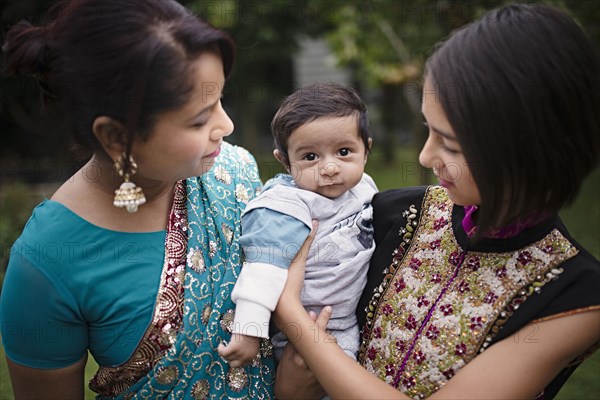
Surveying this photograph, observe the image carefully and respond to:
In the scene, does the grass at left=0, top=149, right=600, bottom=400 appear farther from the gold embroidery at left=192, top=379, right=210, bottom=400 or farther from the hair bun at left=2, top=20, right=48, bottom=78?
the hair bun at left=2, top=20, right=48, bottom=78

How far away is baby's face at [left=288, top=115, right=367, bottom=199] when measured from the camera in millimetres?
1911

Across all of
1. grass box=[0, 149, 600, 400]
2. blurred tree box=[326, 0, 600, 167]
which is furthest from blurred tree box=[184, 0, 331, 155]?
grass box=[0, 149, 600, 400]

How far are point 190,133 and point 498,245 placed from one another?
85 centimetres

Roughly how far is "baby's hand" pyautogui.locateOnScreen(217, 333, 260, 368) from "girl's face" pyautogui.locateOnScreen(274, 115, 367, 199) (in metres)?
0.49

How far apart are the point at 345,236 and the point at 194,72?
648 millimetres

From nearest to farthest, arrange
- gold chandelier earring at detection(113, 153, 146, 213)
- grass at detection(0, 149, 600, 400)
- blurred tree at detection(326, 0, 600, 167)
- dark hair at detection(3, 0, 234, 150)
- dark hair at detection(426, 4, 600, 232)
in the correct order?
dark hair at detection(426, 4, 600, 232)
dark hair at detection(3, 0, 234, 150)
gold chandelier earring at detection(113, 153, 146, 213)
grass at detection(0, 149, 600, 400)
blurred tree at detection(326, 0, 600, 167)

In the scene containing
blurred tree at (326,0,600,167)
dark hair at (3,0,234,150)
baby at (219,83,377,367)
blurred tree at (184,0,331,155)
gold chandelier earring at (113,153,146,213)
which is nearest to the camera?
dark hair at (3,0,234,150)

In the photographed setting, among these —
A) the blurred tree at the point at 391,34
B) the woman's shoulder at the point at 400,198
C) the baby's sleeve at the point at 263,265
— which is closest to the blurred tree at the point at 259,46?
the blurred tree at the point at 391,34

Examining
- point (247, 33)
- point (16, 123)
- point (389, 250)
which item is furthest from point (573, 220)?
point (16, 123)

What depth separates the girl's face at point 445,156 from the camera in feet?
5.12

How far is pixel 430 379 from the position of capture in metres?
1.67

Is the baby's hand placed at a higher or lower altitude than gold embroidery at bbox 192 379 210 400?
higher

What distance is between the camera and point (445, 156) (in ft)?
5.22

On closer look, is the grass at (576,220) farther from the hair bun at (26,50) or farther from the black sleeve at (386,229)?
the hair bun at (26,50)
